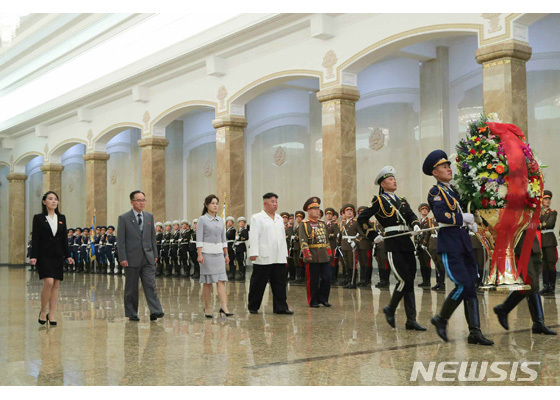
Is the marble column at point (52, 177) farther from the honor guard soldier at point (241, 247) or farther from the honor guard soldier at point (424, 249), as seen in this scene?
the honor guard soldier at point (424, 249)

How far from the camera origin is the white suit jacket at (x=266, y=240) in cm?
860

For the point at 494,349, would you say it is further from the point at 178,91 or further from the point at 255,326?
the point at 178,91

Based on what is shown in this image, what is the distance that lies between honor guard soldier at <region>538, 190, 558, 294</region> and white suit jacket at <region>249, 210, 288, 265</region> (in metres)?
4.52

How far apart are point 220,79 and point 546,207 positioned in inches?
413

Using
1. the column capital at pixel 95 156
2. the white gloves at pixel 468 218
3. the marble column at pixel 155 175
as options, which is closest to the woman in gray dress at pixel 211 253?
the white gloves at pixel 468 218

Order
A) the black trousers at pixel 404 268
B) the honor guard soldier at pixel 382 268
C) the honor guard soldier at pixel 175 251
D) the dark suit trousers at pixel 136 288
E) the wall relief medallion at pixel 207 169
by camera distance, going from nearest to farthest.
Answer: the black trousers at pixel 404 268 → the dark suit trousers at pixel 136 288 → the honor guard soldier at pixel 382 268 → the honor guard soldier at pixel 175 251 → the wall relief medallion at pixel 207 169

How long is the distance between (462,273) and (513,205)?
80 centimetres

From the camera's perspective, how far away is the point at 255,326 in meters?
7.29

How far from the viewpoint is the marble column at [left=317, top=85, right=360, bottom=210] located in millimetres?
14766

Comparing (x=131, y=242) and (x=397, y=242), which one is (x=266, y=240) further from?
(x=397, y=242)

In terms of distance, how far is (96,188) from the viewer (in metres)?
24.0

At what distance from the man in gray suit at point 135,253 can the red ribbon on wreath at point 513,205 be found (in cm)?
427

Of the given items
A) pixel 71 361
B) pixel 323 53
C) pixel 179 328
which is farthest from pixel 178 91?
pixel 71 361

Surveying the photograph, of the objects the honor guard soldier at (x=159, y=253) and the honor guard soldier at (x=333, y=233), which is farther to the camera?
the honor guard soldier at (x=159, y=253)
